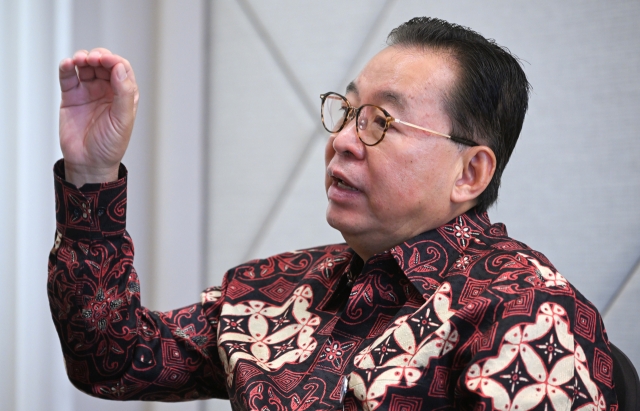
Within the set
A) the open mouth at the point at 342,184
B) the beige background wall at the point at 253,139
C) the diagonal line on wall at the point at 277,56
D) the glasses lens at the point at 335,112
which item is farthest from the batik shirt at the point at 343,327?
the diagonal line on wall at the point at 277,56

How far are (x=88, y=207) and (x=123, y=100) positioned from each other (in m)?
0.20

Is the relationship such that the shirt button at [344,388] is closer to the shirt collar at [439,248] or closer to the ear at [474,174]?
the shirt collar at [439,248]

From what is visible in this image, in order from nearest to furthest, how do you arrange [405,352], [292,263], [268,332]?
[405,352] < [268,332] < [292,263]

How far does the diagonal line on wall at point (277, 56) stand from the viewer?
1.90m

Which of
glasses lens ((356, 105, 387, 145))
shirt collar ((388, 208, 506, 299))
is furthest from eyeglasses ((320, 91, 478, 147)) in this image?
shirt collar ((388, 208, 506, 299))

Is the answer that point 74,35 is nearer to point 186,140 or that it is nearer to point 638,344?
point 186,140

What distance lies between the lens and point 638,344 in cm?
149

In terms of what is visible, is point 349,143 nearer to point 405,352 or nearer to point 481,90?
point 481,90

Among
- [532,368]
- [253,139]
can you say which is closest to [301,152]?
[253,139]

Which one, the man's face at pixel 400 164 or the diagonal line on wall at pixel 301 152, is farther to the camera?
the diagonal line on wall at pixel 301 152

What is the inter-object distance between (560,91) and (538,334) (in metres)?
0.81

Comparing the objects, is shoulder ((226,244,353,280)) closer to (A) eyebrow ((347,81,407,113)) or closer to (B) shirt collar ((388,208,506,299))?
(B) shirt collar ((388,208,506,299))

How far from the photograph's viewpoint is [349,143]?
120cm

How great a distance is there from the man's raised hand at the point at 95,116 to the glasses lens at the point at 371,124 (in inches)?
16.4
